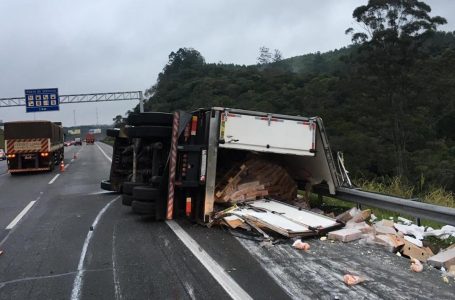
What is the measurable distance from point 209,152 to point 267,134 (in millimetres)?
1231

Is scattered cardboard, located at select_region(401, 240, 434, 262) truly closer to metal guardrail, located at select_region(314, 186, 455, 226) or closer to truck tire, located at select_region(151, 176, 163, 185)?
metal guardrail, located at select_region(314, 186, 455, 226)

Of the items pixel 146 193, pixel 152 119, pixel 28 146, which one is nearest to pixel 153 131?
pixel 152 119

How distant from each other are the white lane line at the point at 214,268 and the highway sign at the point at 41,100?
4925 cm

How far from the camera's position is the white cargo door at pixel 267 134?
29.2ft

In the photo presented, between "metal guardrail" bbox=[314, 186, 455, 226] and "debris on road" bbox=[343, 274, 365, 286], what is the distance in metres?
1.87

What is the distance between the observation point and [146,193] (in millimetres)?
9102

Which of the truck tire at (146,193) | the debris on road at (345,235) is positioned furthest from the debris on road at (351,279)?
the truck tire at (146,193)

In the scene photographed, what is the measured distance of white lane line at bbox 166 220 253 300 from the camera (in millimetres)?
5141

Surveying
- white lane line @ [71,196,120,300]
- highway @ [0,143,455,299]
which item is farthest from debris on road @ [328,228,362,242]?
white lane line @ [71,196,120,300]

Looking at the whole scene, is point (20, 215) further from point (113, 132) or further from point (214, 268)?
point (214, 268)

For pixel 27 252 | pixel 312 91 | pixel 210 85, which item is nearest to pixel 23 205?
pixel 27 252

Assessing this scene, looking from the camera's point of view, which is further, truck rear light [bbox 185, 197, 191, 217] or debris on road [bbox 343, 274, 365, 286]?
truck rear light [bbox 185, 197, 191, 217]

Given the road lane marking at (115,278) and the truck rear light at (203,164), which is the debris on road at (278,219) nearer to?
the truck rear light at (203,164)

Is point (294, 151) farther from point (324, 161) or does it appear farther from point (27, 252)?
point (27, 252)
